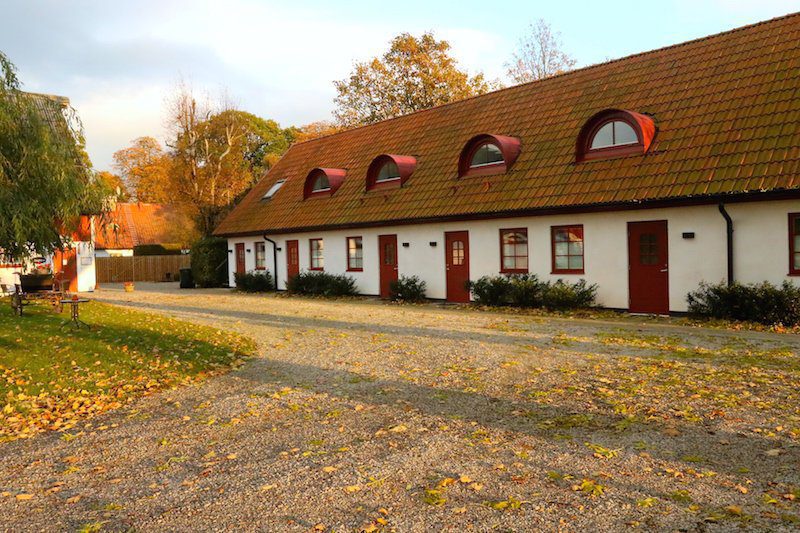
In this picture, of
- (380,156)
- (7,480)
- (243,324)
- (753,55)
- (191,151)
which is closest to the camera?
(7,480)

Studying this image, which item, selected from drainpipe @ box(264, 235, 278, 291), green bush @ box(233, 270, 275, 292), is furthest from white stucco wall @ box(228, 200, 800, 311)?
green bush @ box(233, 270, 275, 292)

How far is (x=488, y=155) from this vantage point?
1938 cm

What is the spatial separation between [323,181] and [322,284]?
15.7ft

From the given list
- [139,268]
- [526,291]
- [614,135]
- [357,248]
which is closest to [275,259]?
[357,248]

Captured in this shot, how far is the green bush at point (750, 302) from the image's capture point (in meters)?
12.3

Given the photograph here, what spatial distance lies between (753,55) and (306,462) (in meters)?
15.8

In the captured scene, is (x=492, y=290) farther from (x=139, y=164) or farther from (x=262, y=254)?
(x=139, y=164)

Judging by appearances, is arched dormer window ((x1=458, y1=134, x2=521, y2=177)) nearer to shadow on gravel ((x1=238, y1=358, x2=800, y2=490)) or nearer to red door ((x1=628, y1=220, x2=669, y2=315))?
red door ((x1=628, y1=220, x2=669, y2=315))

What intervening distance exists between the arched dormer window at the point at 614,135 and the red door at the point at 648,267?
6.90 feet

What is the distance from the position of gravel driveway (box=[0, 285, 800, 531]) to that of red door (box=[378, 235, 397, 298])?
11.2 meters

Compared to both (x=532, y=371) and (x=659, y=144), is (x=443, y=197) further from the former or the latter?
(x=532, y=371)

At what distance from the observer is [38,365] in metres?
9.20

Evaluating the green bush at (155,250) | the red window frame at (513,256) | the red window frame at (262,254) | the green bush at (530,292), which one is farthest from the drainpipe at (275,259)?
the green bush at (155,250)

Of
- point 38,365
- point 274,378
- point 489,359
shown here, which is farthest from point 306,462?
point 38,365
